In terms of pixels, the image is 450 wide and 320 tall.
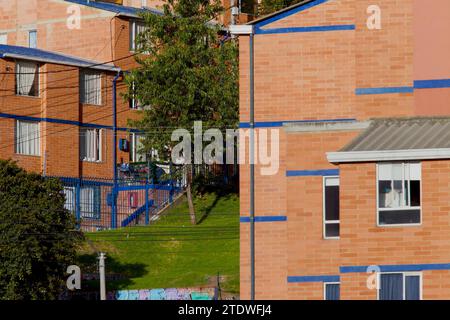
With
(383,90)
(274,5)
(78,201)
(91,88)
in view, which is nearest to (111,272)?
(78,201)

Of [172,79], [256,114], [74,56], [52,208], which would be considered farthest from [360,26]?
[74,56]

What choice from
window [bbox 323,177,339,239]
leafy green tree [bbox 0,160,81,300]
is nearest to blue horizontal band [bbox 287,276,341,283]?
window [bbox 323,177,339,239]

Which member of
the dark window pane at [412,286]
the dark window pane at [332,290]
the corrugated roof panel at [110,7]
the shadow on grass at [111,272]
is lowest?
the shadow on grass at [111,272]

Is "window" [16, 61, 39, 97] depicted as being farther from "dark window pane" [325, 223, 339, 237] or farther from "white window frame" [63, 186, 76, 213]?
"dark window pane" [325, 223, 339, 237]

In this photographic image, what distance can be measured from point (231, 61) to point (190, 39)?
2.30 meters

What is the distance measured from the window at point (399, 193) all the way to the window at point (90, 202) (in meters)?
29.1

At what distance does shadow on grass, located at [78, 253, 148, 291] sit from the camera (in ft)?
176

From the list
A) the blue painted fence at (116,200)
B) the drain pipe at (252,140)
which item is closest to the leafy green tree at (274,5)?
the blue painted fence at (116,200)

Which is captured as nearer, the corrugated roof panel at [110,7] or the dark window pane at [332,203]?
the dark window pane at [332,203]

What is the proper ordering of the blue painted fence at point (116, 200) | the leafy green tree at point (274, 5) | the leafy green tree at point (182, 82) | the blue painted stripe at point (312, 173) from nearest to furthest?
the blue painted stripe at point (312, 173), the blue painted fence at point (116, 200), the leafy green tree at point (182, 82), the leafy green tree at point (274, 5)

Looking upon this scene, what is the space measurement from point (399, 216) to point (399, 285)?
1.78 metres

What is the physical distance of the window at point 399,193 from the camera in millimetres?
36500

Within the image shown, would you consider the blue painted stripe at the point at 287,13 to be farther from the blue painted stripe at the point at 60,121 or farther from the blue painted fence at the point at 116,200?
the blue painted stripe at the point at 60,121
